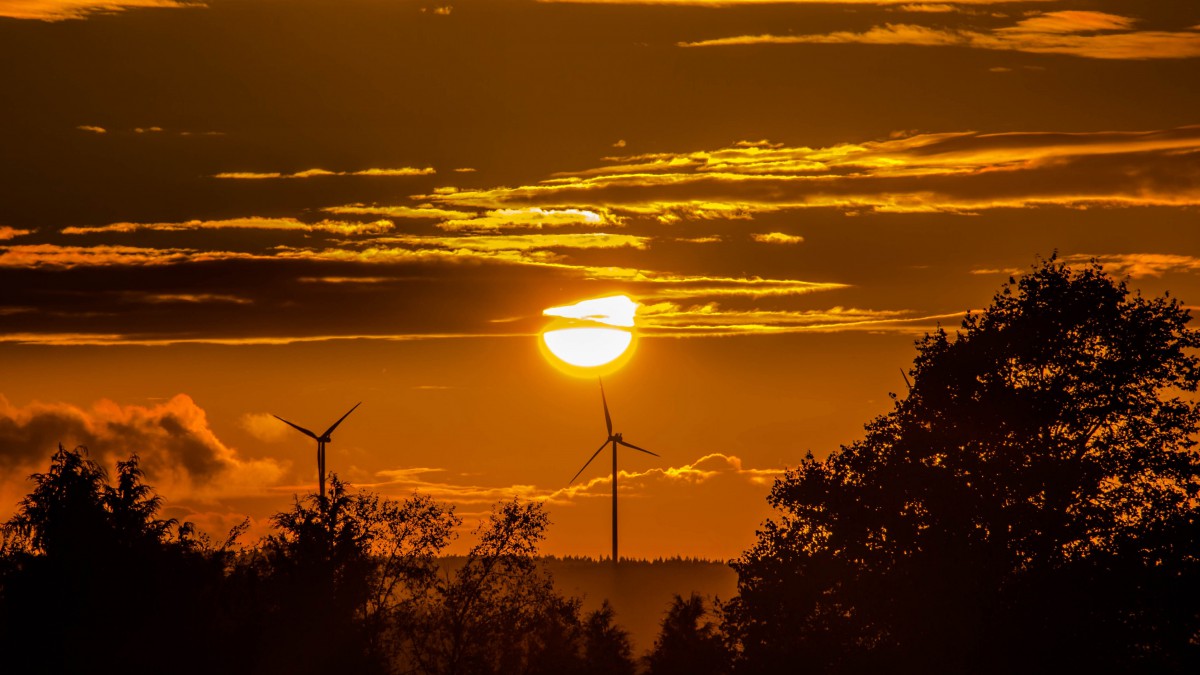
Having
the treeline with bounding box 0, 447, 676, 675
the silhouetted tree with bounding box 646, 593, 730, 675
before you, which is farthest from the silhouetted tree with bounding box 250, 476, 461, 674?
the silhouetted tree with bounding box 646, 593, 730, 675

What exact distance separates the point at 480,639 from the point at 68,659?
150ft

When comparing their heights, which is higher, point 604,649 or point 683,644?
point 683,644

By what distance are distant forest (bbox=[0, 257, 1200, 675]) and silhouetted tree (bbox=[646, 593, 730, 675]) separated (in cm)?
5679

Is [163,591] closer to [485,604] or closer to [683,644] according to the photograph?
[485,604]

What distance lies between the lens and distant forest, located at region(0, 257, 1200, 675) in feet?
221

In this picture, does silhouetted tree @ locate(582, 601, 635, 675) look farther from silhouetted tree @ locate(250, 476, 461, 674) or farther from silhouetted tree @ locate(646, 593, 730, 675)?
silhouetted tree @ locate(250, 476, 461, 674)

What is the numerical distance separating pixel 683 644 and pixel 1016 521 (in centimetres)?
8391

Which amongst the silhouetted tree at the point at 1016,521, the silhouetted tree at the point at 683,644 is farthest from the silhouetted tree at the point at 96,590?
the silhouetted tree at the point at 683,644

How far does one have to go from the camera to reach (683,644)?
15000 centimetres

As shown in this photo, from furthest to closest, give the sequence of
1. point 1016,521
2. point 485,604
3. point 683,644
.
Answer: point 683,644 < point 485,604 < point 1016,521

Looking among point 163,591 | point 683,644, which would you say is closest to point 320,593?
point 163,591

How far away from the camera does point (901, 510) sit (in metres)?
73.2

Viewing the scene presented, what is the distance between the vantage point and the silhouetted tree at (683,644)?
140 meters

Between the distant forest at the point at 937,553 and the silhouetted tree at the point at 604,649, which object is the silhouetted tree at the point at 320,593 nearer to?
the distant forest at the point at 937,553
